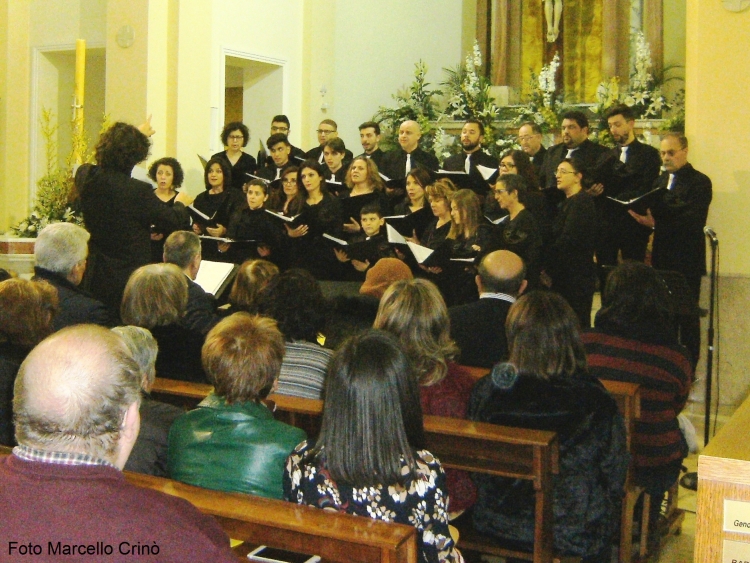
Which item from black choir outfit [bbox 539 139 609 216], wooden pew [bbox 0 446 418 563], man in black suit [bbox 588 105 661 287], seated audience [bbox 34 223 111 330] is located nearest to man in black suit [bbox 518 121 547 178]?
black choir outfit [bbox 539 139 609 216]

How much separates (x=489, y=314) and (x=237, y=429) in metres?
1.98

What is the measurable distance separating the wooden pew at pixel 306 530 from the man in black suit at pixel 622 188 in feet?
15.1

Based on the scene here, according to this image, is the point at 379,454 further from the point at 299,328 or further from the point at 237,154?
the point at 237,154

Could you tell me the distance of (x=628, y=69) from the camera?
11.8 metres

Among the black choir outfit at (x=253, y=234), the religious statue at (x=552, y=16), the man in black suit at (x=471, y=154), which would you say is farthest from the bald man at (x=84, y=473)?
the religious statue at (x=552, y=16)

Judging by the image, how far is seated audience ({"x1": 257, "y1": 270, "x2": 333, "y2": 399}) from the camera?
3580 mm

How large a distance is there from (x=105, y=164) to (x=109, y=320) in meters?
1.66

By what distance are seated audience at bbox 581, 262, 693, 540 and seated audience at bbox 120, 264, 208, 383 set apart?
1686 mm

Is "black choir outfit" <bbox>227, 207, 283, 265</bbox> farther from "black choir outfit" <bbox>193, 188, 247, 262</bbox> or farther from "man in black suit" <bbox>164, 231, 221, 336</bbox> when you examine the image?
"man in black suit" <bbox>164, 231, 221, 336</bbox>

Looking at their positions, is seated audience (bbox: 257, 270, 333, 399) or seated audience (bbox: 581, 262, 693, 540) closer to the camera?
seated audience (bbox: 257, 270, 333, 399)

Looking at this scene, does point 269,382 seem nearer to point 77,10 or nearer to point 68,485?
point 68,485

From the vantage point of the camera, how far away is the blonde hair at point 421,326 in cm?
330

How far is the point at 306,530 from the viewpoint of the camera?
2.09m

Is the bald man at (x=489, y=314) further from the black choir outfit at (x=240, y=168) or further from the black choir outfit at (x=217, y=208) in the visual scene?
the black choir outfit at (x=240, y=168)
